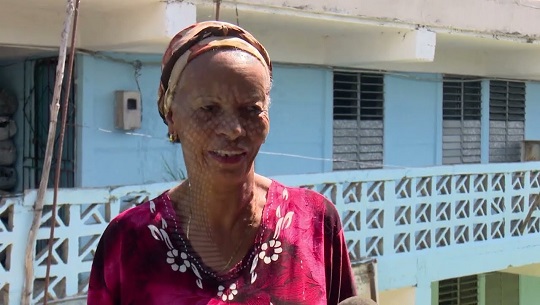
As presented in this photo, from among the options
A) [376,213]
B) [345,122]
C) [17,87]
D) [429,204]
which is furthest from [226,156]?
[345,122]

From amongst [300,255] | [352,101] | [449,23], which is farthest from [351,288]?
[352,101]

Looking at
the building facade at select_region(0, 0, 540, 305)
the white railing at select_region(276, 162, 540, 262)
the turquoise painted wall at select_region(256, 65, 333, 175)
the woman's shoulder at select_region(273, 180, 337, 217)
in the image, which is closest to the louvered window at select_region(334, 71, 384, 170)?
the building facade at select_region(0, 0, 540, 305)

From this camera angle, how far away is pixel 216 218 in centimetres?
144

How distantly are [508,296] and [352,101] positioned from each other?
425 cm

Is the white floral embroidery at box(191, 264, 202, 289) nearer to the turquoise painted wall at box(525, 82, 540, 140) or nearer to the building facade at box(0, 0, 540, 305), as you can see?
the building facade at box(0, 0, 540, 305)

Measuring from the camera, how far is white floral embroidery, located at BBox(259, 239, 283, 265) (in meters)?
1.45

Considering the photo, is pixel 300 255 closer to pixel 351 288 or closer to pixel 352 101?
pixel 351 288

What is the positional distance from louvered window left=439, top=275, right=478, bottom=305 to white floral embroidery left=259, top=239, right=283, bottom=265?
8784 mm

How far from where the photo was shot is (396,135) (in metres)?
8.62

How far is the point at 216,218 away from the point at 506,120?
9.23 meters

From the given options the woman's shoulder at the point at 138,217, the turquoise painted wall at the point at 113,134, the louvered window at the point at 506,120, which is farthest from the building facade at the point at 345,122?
the woman's shoulder at the point at 138,217

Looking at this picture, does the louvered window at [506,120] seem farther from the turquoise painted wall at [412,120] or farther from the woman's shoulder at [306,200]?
the woman's shoulder at [306,200]

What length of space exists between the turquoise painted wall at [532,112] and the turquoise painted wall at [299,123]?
12.3 feet

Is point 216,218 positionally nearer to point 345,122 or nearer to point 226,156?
point 226,156
